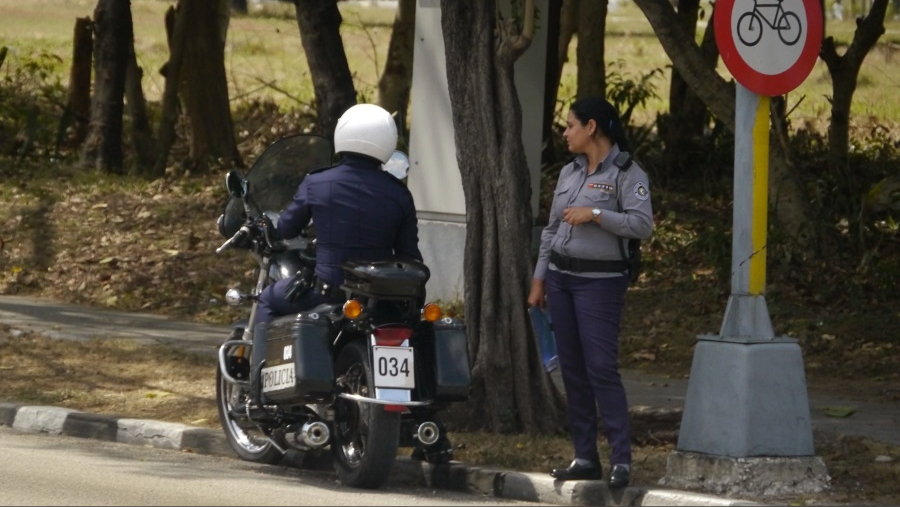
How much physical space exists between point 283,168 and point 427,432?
189 cm

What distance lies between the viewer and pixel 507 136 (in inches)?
346

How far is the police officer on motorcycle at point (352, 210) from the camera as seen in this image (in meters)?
7.65

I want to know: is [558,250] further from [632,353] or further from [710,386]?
[632,353]

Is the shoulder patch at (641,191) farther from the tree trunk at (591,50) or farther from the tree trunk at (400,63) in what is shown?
the tree trunk at (400,63)

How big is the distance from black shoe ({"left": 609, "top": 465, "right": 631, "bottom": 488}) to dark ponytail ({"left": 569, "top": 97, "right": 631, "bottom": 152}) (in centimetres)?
158

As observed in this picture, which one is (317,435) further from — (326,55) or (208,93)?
(208,93)

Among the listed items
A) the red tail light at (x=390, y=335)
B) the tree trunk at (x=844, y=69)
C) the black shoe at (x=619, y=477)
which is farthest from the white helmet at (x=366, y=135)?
the tree trunk at (x=844, y=69)

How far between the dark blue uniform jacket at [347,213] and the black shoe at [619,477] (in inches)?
62.0

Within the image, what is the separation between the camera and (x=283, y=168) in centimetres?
856

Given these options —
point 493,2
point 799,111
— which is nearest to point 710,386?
point 493,2

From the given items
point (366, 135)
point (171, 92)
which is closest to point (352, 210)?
point (366, 135)

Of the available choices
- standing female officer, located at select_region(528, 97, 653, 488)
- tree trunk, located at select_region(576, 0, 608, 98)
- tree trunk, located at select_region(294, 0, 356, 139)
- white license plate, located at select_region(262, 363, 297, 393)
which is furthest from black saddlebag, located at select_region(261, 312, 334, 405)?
tree trunk, located at select_region(576, 0, 608, 98)

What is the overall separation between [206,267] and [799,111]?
1156 cm

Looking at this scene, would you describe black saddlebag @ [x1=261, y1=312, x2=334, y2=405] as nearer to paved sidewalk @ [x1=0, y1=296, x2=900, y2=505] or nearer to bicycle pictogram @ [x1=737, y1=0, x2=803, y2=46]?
paved sidewalk @ [x1=0, y1=296, x2=900, y2=505]
